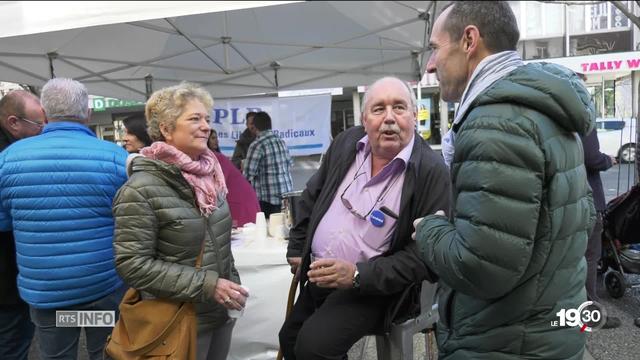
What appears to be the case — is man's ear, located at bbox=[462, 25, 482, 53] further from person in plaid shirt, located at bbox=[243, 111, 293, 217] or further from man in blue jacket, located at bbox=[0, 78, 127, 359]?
person in plaid shirt, located at bbox=[243, 111, 293, 217]

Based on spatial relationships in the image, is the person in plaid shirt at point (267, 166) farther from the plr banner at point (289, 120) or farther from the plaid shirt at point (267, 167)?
the plr banner at point (289, 120)

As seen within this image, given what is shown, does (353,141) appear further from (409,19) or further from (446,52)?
(409,19)

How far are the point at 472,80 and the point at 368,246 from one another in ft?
2.79

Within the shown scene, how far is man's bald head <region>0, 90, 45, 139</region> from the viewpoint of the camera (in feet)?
8.48

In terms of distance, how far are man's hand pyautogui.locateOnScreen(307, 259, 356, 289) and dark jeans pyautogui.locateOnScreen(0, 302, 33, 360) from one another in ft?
5.59

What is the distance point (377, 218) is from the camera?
6.19ft

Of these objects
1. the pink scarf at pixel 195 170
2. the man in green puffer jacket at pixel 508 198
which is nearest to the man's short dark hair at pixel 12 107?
the pink scarf at pixel 195 170

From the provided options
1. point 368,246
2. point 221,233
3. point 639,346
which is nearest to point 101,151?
point 221,233

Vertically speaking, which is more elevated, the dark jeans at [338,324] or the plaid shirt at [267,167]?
the plaid shirt at [267,167]

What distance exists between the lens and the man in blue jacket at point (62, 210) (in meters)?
1.99

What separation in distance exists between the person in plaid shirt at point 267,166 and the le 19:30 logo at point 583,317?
4.42m

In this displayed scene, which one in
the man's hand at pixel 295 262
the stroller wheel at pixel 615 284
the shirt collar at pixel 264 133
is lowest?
the stroller wheel at pixel 615 284

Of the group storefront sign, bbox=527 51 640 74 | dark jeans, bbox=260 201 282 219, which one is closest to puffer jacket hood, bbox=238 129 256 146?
dark jeans, bbox=260 201 282 219

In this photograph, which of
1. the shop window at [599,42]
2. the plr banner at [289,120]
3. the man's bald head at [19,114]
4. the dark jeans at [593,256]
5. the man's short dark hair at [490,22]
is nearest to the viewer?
the man's short dark hair at [490,22]
